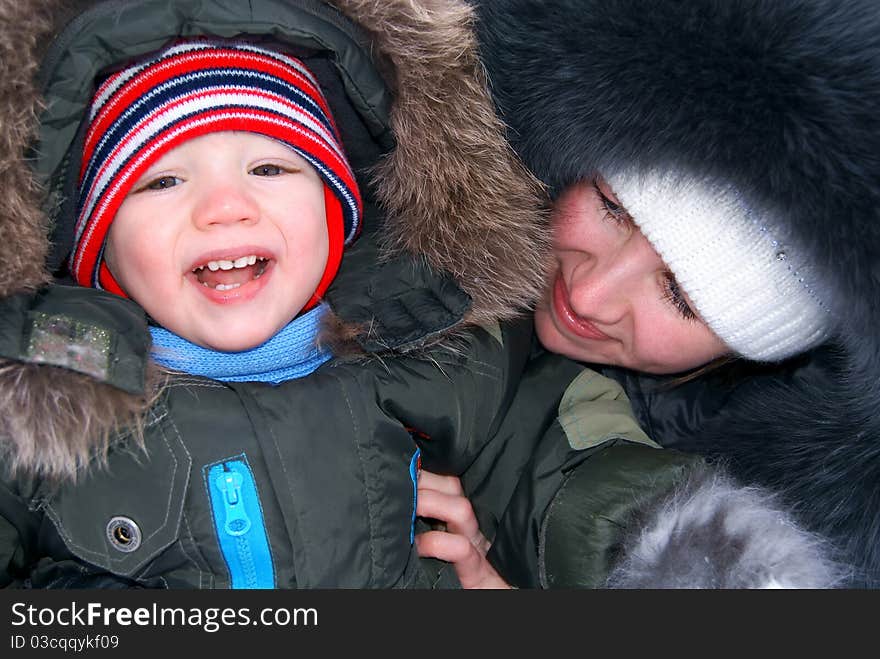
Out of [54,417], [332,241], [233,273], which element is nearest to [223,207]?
[233,273]

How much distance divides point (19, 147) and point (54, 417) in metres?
0.37

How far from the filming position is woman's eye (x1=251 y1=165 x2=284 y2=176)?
1373 millimetres

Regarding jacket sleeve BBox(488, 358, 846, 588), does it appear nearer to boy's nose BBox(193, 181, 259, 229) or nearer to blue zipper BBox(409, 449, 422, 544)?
blue zipper BBox(409, 449, 422, 544)

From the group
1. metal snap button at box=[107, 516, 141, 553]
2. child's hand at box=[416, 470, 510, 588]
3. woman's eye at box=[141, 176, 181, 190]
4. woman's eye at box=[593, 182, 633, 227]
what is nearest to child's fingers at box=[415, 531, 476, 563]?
child's hand at box=[416, 470, 510, 588]

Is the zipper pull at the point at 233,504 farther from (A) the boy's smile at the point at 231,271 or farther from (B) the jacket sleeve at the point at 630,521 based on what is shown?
(B) the jacket sleeve at the point at 630,521

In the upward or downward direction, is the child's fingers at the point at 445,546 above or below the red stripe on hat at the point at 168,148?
below

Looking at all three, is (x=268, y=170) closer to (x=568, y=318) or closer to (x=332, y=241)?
(x=332, y=241)

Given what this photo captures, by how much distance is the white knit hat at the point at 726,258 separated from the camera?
Answer: 140 cm

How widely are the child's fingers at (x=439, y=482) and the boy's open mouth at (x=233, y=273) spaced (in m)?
0.51

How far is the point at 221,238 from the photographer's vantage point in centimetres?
129

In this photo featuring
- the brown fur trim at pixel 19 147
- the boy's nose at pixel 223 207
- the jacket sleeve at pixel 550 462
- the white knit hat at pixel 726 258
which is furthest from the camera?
the jacket sleeve at pixel 550 462

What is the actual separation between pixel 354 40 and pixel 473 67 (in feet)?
0.68

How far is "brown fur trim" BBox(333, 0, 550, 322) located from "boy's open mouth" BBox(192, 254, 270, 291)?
10.5 inches

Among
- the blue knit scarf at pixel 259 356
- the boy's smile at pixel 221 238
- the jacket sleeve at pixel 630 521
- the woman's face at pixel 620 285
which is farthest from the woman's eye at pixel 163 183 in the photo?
the jacket sleeve at pixel 630 521
